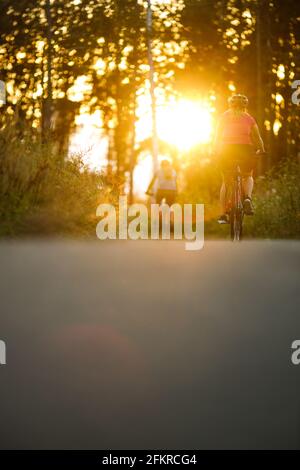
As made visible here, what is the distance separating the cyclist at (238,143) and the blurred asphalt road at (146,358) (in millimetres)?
4509

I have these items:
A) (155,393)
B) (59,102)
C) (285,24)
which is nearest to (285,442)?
(155,393)

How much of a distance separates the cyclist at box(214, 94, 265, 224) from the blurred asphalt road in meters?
4.51

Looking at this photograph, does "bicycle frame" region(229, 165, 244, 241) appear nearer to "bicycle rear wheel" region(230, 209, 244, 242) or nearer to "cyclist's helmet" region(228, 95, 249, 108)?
"bicycle rear wheel" region(230, 209, 244, 242)

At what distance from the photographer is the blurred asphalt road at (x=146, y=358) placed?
3419 millimetres

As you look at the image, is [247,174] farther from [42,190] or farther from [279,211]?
[279,211]

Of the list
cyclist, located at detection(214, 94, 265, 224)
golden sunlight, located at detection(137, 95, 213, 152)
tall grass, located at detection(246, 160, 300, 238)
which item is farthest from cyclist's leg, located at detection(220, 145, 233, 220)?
golden sunlight, located at detection(137, 95, 213, 152)

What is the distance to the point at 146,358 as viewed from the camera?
450cm

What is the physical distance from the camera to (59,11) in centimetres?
2291

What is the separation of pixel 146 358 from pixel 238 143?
812 cm

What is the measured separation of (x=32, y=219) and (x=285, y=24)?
1337cm

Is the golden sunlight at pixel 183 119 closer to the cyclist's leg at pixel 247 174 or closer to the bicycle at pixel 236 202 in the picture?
the cyclist's leg at pixel 247 174

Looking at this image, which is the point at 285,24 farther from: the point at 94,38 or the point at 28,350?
the point at 28,350

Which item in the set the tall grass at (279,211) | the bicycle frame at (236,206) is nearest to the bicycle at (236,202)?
the bicycle frame at (236,206)

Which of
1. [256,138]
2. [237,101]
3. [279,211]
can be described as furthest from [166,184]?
[237,101]
